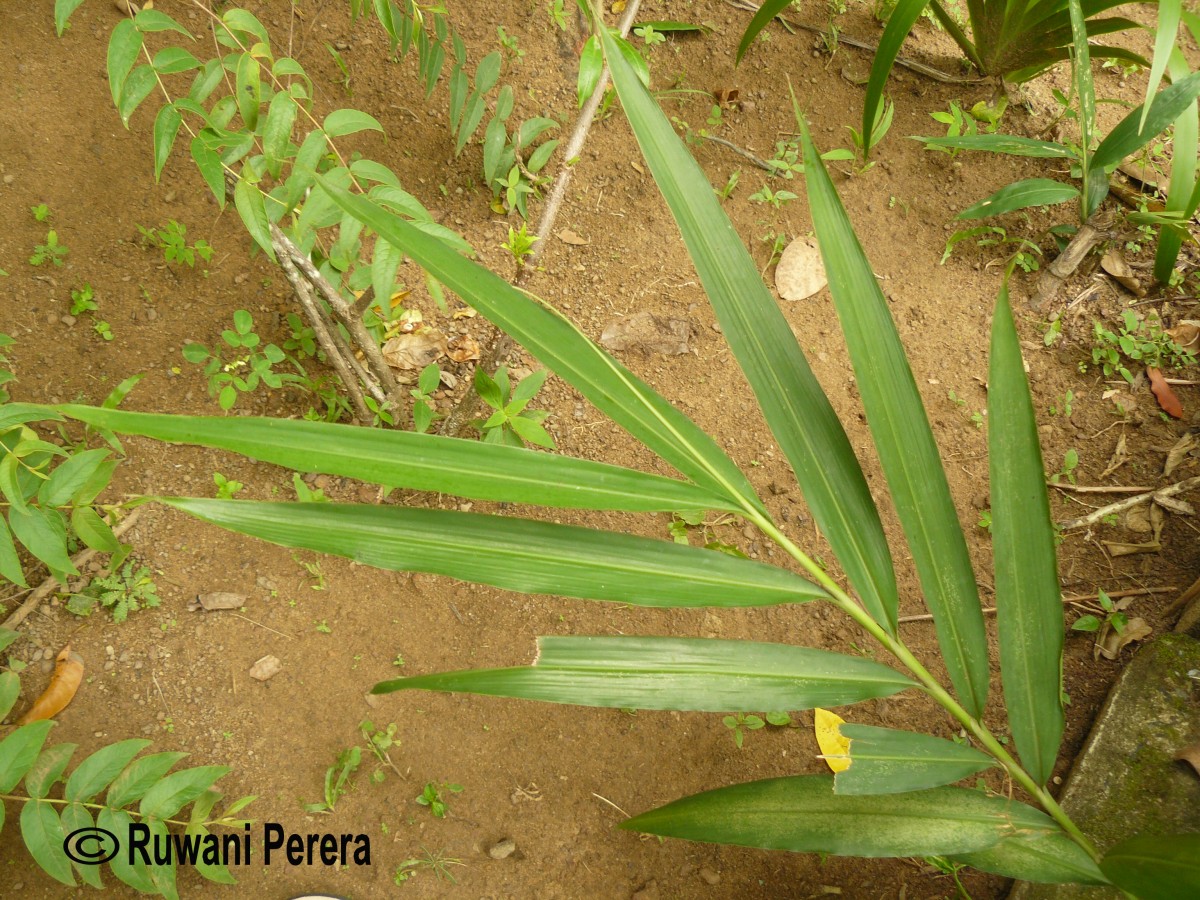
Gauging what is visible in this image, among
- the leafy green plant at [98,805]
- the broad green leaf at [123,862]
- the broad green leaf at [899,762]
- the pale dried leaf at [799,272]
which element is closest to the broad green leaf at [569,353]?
the broad green leaf at [899,762]

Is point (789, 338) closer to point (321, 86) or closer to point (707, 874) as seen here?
point (707, 874)

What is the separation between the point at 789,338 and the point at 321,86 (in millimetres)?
1387

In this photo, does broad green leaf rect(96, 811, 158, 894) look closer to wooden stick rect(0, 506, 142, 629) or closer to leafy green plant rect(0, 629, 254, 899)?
leafy green plant rect(0, 629, 254, 899)

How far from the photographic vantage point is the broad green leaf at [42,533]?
0.99m

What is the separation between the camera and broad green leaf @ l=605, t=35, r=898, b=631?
946 mm

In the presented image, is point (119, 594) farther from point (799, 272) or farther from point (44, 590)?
point (799, 272)

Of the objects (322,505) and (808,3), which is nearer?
(322,505)

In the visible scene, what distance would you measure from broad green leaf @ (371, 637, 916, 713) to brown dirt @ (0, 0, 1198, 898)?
59 cm

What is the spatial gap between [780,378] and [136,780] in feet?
3.39

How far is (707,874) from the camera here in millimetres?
1314

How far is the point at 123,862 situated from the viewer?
1.06m

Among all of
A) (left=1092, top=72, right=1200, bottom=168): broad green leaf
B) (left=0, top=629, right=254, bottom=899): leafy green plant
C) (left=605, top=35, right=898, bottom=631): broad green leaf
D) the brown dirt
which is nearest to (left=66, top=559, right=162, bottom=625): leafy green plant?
the brown dirt

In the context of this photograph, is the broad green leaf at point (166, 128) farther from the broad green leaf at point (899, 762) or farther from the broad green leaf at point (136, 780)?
the broad green leaf at point (899, 762)

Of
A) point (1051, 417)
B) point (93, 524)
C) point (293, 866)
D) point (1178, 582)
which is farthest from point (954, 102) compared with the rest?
point (293, 866)
